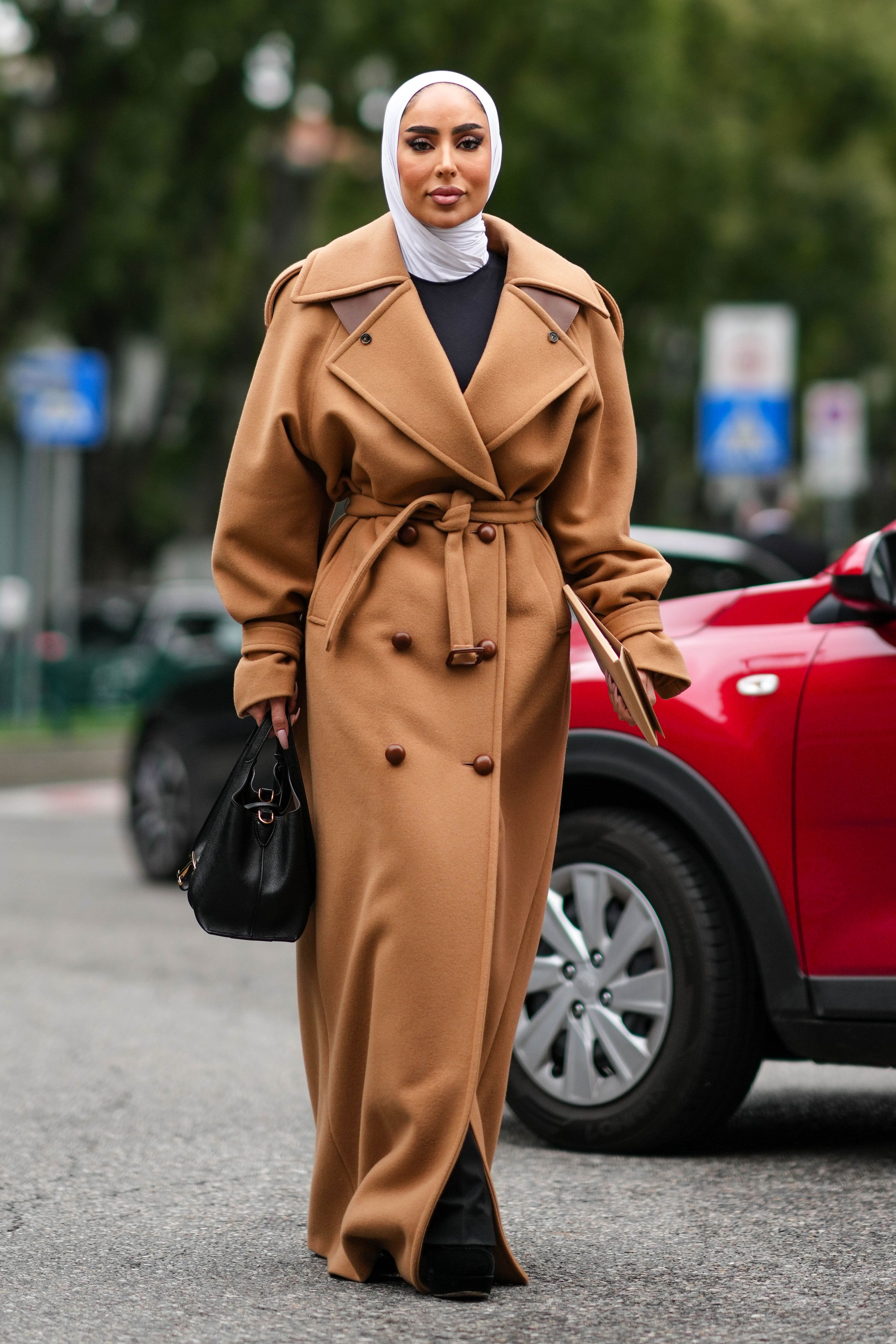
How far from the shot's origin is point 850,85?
36.4m

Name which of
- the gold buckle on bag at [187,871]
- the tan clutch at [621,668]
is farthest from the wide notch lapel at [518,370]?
the gold buckle on bag at [187,871]

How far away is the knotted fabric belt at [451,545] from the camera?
394 centimetres

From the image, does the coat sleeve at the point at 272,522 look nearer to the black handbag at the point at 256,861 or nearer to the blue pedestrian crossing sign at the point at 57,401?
the black handbag at the point at 256,861

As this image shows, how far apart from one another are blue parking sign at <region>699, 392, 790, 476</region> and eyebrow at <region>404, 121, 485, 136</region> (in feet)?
42.2

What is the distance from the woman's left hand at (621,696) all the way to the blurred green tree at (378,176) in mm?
19669

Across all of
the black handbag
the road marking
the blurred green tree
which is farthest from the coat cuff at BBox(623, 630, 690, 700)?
the blurred green tree

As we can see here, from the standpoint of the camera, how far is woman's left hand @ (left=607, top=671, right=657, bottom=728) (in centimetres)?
404

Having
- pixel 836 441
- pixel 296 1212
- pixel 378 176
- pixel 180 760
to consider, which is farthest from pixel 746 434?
pixel 378 176

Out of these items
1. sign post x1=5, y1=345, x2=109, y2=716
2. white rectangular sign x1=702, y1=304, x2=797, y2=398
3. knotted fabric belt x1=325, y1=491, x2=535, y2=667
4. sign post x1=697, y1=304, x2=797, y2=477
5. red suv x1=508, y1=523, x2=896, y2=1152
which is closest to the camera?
knotted fabric belt x1=325, y1=491, x2=535, y2=667

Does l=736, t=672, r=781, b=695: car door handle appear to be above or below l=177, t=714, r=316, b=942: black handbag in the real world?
above

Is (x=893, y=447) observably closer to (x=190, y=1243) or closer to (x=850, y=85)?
(x=850, y=85)

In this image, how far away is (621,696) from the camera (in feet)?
13.4

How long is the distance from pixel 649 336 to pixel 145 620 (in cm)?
1538

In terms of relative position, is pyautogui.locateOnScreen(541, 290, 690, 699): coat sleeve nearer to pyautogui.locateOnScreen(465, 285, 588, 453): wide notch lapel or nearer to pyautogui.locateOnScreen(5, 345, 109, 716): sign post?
pyautogui.locateOnScreen(465, 285, 588, 453): wide notch lapel
